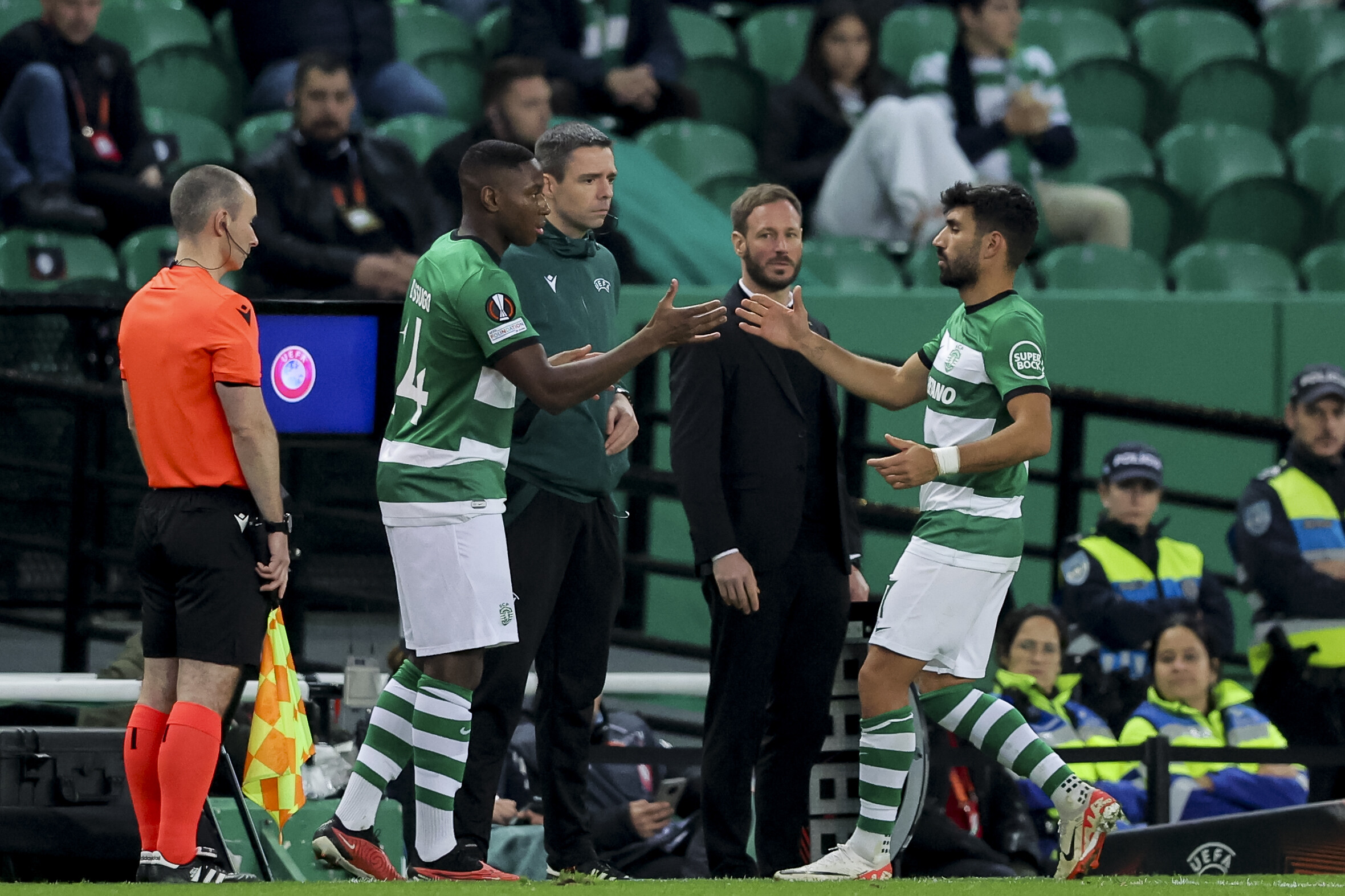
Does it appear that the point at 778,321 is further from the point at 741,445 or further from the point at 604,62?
the point at 604,62

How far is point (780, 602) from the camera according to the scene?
5020 millimetres

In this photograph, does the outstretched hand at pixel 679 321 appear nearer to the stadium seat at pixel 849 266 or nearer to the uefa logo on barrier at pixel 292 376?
the uefa logo on barrier at pixel 292 376

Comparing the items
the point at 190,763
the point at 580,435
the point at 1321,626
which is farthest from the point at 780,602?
the point at 1321,626

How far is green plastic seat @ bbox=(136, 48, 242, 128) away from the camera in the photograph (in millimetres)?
9398

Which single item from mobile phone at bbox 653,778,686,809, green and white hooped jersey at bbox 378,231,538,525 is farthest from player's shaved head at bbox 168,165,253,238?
mobile phone at bbox 653,778,686,809

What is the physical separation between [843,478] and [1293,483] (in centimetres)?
236

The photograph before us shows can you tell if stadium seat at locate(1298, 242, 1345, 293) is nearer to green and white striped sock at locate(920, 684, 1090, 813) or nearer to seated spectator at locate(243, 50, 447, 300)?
seated spectator at locate(243, 50, 447, 300)

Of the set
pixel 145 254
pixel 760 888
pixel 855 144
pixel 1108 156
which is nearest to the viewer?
pixel 760 888

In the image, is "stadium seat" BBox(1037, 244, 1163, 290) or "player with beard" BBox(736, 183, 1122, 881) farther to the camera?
"stadium seat" BBox(1037, 244, 1163, 290)

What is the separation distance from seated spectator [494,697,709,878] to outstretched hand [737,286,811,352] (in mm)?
1299

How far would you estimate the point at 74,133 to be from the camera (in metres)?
8.00

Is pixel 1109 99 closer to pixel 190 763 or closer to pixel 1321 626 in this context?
pixel 1321 626

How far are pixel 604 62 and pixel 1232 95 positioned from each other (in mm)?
3924

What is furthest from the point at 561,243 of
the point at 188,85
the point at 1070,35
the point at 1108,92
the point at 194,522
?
the point at 1070,35
